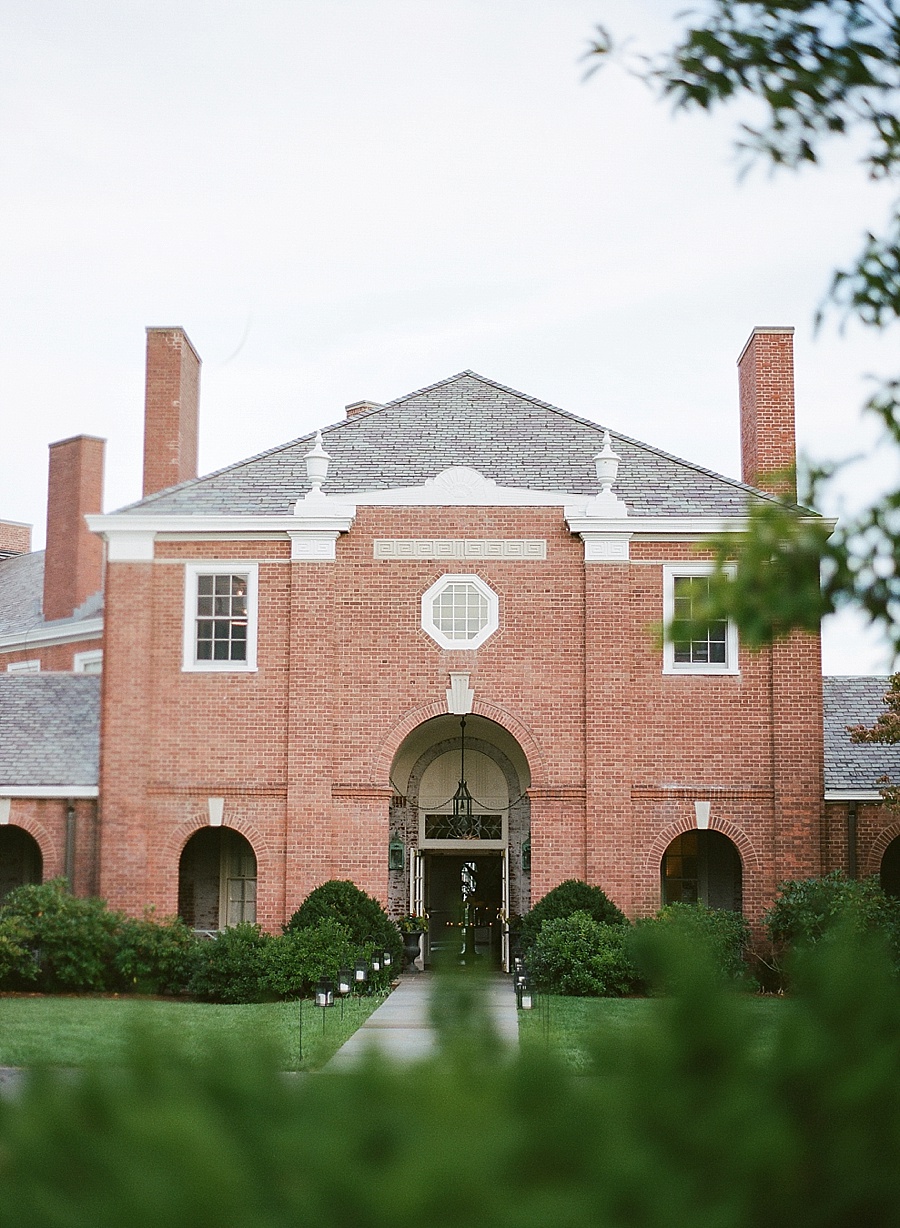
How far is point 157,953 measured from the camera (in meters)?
21.3

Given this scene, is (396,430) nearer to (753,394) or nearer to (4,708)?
(753,394)

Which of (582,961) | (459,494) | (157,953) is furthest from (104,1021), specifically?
(459,494)

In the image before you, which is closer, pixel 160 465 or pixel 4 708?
pixel 4 708

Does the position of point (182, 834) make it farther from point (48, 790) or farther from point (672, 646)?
point (672, 646)

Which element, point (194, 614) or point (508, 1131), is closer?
point (508, 1131)

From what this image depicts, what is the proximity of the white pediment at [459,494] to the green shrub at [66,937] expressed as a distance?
24.4 ft

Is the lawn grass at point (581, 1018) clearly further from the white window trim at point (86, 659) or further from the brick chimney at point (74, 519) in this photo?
the brick chimney at point (74, 519)

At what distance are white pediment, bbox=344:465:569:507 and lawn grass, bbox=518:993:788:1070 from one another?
767 cm

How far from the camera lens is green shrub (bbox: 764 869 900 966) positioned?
65.7 ft

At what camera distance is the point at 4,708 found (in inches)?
1009

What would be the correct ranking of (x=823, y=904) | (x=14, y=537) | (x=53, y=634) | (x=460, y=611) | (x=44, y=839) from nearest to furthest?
(x=823, y=904), (x=460, y=611), (x=44, y=839), (x=53, y=634), (x=14, y=537)

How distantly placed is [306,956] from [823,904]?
7.18 m

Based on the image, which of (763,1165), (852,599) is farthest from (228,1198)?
(852,599)

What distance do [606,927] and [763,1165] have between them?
60.9 feet
